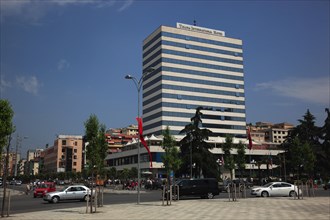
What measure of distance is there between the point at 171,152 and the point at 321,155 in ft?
178

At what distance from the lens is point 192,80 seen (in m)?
120

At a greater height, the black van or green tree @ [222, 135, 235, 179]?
green tree @ [222, 135, 235, 179]

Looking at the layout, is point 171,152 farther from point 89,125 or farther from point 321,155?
point 321,155

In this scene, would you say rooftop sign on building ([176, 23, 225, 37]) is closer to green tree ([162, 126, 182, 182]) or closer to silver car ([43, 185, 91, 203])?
green tree ([162, 126, 182, 182])

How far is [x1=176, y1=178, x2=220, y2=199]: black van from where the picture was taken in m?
34.2

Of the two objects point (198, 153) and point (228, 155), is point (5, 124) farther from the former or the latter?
point (198, 153)

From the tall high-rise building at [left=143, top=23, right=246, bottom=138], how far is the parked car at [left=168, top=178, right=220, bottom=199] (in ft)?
252

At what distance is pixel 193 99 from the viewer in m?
119

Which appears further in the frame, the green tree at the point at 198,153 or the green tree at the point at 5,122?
the green tree at the point at 198,153

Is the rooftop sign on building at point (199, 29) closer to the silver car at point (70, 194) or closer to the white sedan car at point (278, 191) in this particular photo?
the white sedan car at point (278, 191)

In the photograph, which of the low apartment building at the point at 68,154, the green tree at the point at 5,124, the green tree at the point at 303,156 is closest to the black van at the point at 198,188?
the green tree at the point at 303,156

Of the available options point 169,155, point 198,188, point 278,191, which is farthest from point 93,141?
point 278,191

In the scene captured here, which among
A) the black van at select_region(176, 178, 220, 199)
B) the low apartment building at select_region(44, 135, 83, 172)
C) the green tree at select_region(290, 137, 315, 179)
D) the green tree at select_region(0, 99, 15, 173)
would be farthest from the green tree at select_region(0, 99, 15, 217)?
the low apartment building at select_region(44, 135, 83, 172)

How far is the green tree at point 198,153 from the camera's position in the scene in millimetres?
64625
